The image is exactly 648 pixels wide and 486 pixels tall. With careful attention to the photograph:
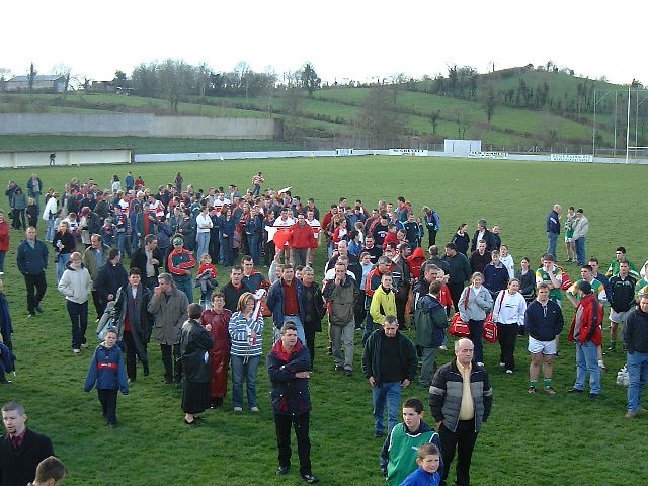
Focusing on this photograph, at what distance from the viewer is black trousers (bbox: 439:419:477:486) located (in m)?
7.34

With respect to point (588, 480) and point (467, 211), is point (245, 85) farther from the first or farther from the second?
point (588, 480)

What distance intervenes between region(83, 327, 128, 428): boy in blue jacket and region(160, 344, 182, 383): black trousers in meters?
1.46

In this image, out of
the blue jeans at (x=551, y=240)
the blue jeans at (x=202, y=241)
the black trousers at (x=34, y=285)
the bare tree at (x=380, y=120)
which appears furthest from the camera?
the bare tree at (x=380, y=120)

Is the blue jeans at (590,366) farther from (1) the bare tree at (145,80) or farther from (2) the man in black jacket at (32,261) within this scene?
(1) the bare tree at (145,80)

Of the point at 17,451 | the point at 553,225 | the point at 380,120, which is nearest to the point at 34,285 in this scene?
the point at 17,451

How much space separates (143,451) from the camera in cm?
848

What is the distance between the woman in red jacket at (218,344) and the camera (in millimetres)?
9539

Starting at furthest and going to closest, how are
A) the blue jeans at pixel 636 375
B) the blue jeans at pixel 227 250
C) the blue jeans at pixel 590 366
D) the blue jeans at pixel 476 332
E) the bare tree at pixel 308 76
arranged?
the bare tree at pixel 308 76
the blue jeans at pixel 227 250
the blue jeans at pixel 476 332
the blue jeans at pixel 590 366
the blue jeans at pixel 636 375

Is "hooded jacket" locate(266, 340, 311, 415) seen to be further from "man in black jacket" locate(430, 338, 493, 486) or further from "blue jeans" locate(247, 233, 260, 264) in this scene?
"blue jeans" locate(247, 233, 260, 264)

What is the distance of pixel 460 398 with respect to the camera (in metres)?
7.21

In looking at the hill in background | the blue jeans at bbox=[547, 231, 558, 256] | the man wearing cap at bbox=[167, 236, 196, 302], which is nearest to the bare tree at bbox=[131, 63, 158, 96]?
the hill in background

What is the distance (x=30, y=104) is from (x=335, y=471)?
277 ft

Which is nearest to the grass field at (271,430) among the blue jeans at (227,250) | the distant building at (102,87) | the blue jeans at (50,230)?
the blue jeans at (227,250)

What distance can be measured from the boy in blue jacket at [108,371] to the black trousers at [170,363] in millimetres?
1459
